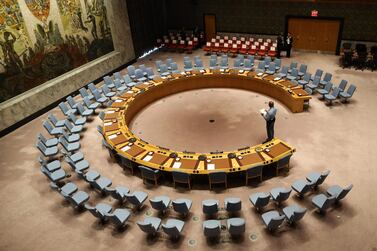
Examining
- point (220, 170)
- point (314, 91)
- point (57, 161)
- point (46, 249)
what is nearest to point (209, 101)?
point (314, 91)

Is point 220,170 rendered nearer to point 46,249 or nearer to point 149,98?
point 46,249

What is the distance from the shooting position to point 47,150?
10.1m

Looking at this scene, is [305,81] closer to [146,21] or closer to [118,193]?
[118,193]

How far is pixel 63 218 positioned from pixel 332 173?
23.4ft

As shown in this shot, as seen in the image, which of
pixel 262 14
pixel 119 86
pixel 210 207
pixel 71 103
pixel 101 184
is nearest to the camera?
pixel 210 207

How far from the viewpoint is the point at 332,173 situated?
28.3 ft

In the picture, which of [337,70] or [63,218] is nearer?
[63,218]

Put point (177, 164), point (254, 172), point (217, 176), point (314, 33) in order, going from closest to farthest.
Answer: point (217, 176)
point (254, 172)
point (177, 164)
point (314, 33)

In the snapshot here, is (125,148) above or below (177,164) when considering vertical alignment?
above

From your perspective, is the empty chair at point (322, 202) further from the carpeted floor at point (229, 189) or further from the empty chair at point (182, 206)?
the empty chair at point (182, 206)

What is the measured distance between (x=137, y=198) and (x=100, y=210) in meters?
0.90

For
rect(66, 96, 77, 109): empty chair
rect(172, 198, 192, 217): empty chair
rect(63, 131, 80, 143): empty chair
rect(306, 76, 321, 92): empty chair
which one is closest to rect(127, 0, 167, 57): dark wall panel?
rect(66, 96, 77, 109): empty chair

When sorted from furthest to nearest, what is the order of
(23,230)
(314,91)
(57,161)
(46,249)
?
(314,91) → (57,161) → (23,230) → (46,249)

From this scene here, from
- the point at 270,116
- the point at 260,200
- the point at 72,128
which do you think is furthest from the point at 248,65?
the point at 260,200
